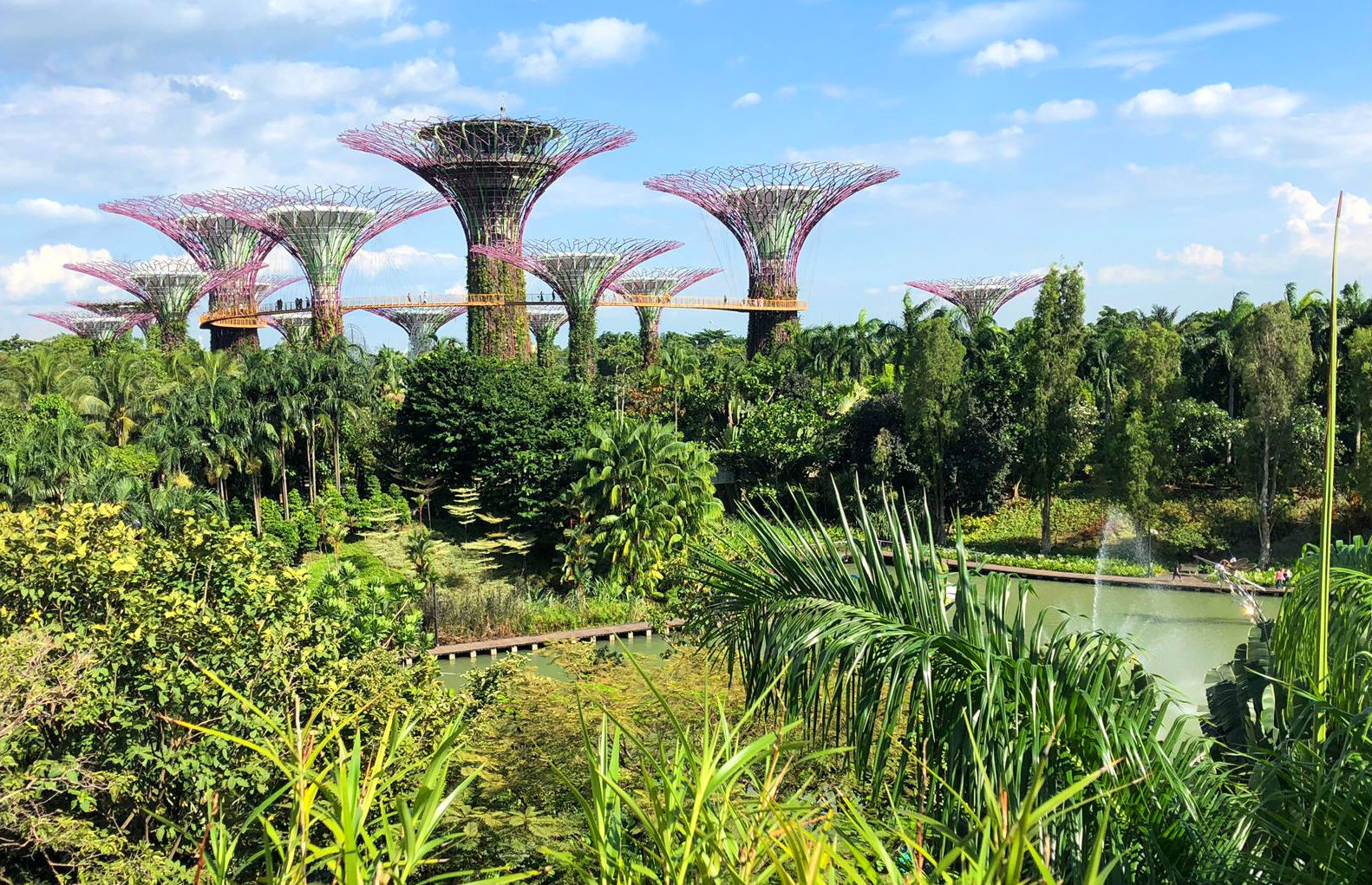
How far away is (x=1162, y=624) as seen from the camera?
17172 millimetres

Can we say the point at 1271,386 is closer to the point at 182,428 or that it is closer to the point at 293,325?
the point at 182,428

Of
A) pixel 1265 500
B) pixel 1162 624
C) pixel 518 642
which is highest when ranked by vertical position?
pixel 1265 500

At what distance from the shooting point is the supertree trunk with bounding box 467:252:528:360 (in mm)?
35906

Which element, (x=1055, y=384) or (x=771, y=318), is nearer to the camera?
(x=1055, y=384)

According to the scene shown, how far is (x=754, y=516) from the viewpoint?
4.63m

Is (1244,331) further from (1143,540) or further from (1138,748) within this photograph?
(1138,748)

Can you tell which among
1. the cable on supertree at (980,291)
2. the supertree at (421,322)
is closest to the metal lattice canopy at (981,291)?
the cable on supertree at (980,291)

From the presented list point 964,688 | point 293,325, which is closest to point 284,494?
point 293,325

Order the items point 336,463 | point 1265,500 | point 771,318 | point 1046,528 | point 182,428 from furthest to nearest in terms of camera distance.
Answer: point 771,318, point 336,463, point 1046,528, point 182,428, point 1265,500

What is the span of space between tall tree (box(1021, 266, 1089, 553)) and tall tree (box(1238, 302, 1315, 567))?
2880mm

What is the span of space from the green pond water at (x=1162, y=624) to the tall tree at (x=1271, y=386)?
290 centimetres

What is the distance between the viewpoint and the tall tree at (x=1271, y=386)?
19.7 m

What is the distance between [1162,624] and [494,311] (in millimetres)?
24156

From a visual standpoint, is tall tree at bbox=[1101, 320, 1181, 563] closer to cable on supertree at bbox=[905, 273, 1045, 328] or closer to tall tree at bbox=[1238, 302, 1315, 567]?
tall tree at bbox=[1238, 302, 1315, 567]
